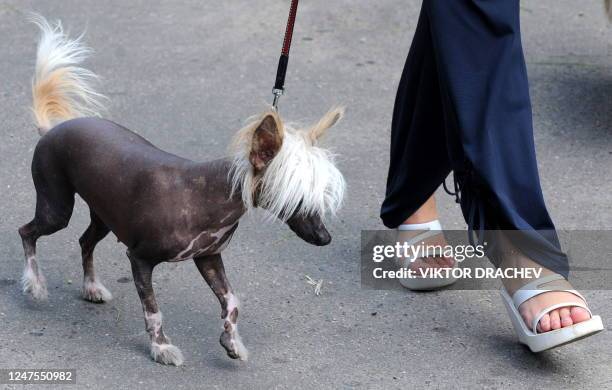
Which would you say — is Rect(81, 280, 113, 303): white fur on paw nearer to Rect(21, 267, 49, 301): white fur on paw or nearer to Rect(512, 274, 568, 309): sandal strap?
Rect(21, 267, 49, 301): white fur on paw

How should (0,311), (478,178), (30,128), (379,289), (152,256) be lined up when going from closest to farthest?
1. (152,256)
2. (478,178)
3. (0,311)
4. (379,289)
5. (30,128)

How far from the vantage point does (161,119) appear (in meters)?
5.27

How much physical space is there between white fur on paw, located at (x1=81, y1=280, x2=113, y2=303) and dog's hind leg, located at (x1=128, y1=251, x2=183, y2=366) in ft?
1.44

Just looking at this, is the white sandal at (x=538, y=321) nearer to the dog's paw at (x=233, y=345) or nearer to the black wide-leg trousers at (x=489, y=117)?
the black wide-leg trousers at (x=489, y=117)

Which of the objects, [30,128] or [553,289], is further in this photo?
[30,128]

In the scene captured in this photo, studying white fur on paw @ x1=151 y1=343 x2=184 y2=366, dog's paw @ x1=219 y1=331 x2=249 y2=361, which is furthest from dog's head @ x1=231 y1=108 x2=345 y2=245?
white fur on paw @ x1=151 y1=343 x2=184 y2=366

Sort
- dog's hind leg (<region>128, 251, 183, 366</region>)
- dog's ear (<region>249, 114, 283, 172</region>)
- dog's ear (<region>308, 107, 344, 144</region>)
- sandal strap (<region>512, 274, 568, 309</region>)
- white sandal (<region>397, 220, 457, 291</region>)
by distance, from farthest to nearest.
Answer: white sandal (<region>397, 220, 457, 291</region>) → sandal strap (<region>512, 274, 568, 309</region>) → dog's hind leg (<region>128, 251, 183, 366</region>) → dog's ear (<region>308, 107, 344, 144</region>) → dog's ear (<region>249, 114, 283, 172</region>)

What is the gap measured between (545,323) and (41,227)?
1762 mm

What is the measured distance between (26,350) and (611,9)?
335 cm

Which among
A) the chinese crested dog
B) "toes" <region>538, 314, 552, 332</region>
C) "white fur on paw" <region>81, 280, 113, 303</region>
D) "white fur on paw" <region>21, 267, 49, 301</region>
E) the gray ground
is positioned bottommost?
the gray ground

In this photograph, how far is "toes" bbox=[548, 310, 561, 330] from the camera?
3398mm

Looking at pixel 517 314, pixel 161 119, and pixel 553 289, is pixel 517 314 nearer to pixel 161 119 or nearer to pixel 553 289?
pixel 553 289

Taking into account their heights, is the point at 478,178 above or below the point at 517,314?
above

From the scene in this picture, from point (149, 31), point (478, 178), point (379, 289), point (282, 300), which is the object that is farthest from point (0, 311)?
→ point (149, 31)
